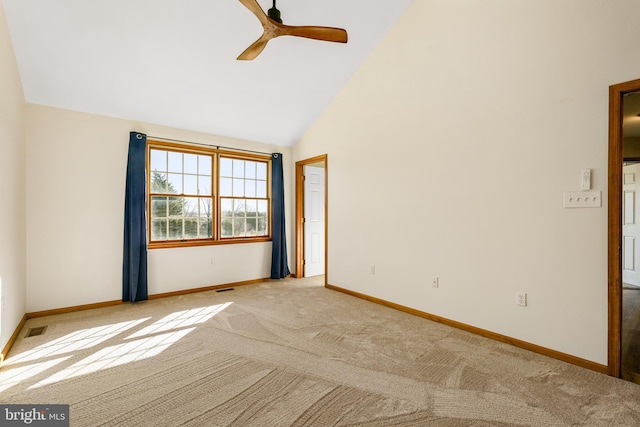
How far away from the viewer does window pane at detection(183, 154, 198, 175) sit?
458 centimetres

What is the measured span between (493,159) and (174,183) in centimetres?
416

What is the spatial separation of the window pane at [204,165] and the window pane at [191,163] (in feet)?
0.20

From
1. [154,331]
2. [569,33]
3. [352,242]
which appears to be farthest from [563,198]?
[154,331]

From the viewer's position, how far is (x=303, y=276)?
5609mm

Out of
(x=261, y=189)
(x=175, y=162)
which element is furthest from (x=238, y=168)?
(x=175, y=162)

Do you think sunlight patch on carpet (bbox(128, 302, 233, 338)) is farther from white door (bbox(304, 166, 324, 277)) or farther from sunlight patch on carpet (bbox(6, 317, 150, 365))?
white door (bbox(304, 166, 324, 277))

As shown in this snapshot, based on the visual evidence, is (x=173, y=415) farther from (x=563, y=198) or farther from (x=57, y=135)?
(x=57, y=135)

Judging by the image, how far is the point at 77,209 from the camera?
368cm

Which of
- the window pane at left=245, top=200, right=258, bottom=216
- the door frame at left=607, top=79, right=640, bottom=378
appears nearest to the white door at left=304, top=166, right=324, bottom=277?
the window pane at left=245, top=200, right=258, bottom=216

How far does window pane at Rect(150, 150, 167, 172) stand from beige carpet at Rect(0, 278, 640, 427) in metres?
2.07

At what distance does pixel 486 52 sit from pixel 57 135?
4.82m

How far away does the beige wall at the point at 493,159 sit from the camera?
90.4 inches

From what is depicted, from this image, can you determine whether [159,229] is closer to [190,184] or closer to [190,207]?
[190,207]

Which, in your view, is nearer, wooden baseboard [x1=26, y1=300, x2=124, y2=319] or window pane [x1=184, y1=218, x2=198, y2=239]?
wooden baseboard [x1=26, y1=300, x2=124, y2=319]
